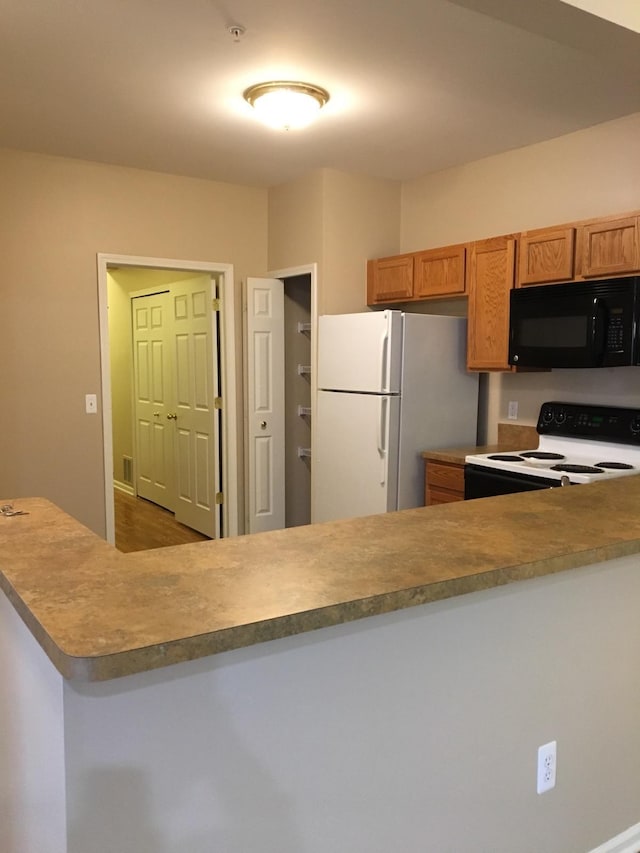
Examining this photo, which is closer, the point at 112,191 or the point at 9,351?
the point at 9,351

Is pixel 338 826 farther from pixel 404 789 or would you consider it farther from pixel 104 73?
pixel 104 73

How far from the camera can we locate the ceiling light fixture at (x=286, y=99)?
2.84m

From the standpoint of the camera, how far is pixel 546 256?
331 centimetres

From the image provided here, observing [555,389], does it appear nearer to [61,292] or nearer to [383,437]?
Answer: [383,437]

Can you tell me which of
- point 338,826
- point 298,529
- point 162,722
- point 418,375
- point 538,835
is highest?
point 418,375

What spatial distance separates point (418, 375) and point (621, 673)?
88.1 inches

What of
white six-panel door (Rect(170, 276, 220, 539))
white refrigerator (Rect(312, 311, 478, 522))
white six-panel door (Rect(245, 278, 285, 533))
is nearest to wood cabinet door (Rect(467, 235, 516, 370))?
white refrigerator (Rect(312, 311, 478, 522))

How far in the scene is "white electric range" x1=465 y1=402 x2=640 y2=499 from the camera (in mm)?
3014

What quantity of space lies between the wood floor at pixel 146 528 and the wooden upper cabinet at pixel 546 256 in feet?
9.42

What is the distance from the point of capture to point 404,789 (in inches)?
53.8

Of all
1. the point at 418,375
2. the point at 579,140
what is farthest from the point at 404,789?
the point at 579,140

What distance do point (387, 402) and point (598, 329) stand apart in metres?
1.14

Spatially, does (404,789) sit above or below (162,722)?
below

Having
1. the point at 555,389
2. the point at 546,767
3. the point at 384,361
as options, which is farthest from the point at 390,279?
the point at 546,767
